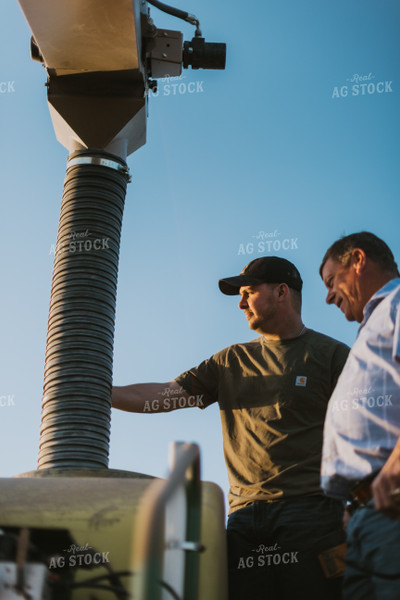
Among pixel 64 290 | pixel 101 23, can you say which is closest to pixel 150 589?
pixel 64 290

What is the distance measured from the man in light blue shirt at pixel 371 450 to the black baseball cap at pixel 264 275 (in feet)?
4.82

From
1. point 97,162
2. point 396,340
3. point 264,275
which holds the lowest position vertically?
point 396,340

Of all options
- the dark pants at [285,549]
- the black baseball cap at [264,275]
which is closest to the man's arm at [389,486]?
the dark pants at [285,549]

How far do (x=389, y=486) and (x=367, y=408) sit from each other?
357 mm

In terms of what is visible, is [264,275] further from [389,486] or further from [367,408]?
[389,486]

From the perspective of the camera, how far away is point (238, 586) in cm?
358

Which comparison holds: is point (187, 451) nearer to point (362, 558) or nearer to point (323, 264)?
point (362, 558)

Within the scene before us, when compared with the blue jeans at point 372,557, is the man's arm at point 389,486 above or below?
above

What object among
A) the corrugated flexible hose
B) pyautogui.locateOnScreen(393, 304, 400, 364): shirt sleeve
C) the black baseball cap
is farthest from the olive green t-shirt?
pyautogui.locateOnScreen(393, 304, 400, 364): shirt sleeve

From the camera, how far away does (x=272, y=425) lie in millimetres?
3873

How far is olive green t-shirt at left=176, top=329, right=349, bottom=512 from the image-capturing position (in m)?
3.74

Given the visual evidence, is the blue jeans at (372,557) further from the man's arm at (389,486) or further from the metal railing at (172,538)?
the metal railing at (172,538)

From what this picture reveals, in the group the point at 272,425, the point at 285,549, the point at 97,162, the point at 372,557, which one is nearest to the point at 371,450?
the point at 372,557

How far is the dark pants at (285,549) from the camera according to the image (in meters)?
3.49
